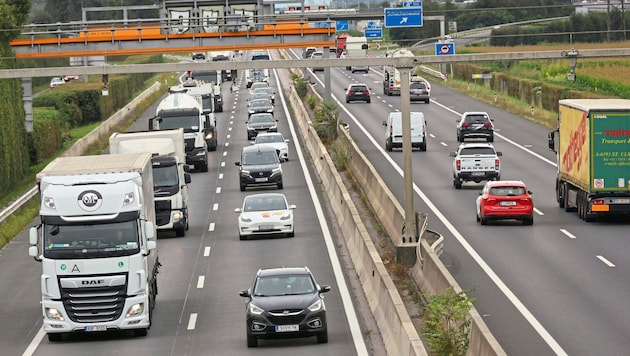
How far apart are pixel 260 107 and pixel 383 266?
59088mm

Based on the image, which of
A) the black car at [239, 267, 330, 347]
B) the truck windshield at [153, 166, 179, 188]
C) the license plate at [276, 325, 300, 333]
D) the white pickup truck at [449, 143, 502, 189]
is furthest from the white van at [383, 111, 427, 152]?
the license plate at [276, 325, 300, 333]

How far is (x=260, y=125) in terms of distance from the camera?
250 ft

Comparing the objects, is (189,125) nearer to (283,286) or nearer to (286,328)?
(283,286)

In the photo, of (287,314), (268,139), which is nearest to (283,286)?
(287,314)

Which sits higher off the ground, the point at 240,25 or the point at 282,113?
the point at 240,25

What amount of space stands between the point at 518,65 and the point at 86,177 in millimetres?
103034

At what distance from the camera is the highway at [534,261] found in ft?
86.5

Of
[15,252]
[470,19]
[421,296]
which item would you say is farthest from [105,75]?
[470,19]

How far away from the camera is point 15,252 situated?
41.9 m

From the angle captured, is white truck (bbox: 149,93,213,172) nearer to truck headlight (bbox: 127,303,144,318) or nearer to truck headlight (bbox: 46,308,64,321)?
truck headlight (bbox: 127,303,144,318)

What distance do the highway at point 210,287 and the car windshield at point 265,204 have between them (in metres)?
1.03

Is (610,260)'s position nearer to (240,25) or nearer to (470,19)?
(240,25)

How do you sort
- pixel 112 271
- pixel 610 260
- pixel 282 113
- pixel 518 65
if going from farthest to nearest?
pixel 518 65 < pixel 282 113 < pixel 610 260 < pixel 112 271

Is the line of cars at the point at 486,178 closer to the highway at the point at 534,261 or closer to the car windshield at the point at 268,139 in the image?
the highway at the point at 534,261
